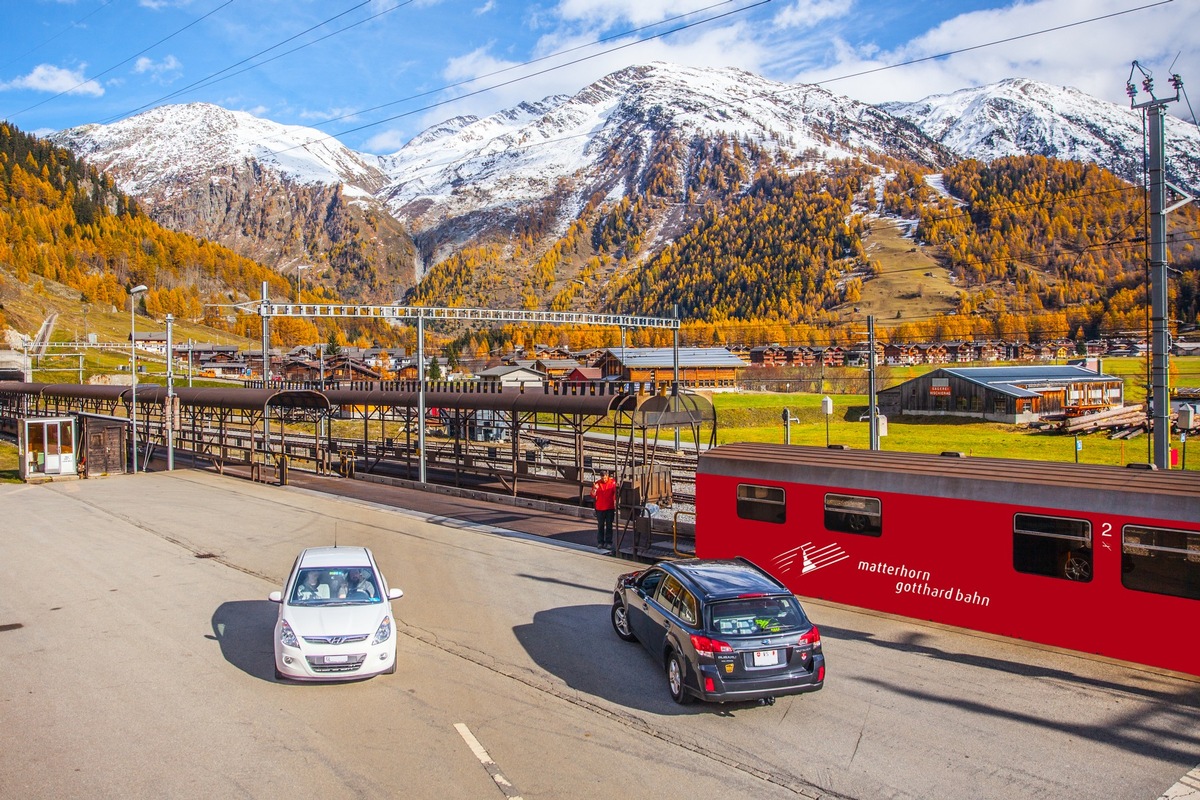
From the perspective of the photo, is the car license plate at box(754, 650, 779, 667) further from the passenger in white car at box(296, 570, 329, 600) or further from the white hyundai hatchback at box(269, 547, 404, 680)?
the passenger in white car at box(296, 570, 329, 600)

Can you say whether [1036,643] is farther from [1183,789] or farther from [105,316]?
[105,316]

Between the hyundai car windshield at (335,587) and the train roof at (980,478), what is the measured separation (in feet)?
24.9

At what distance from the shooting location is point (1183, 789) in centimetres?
800

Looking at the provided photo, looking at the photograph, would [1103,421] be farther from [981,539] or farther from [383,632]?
[383,632]

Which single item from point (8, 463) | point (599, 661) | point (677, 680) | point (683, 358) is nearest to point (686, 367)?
point (683, 358)

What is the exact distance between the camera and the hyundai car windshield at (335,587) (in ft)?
37.7

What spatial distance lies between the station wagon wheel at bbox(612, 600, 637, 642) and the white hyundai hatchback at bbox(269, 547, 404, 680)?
3515 millimetres

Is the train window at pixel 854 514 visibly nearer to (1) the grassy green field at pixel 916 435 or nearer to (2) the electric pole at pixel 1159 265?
(2) the electric pole at pixel 1159 265

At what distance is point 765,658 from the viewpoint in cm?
973

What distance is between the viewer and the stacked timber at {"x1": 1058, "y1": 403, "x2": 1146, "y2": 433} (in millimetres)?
56188

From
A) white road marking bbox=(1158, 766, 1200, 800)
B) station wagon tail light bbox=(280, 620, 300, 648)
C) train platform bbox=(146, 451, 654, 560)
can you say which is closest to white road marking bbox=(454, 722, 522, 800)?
station wagon tail light bbox=(280, 620, 300, 648)

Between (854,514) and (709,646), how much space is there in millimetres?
5818

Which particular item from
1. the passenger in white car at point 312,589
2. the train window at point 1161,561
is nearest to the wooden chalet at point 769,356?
the train window at point 1161,561

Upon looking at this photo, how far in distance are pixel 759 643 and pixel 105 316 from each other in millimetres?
174179
